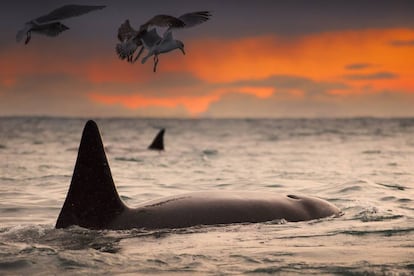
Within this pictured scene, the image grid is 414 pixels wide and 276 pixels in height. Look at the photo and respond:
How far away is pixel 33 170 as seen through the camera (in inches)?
843

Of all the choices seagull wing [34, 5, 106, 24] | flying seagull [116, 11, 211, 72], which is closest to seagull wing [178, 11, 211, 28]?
flying seagull [116, 11, 211, 72]

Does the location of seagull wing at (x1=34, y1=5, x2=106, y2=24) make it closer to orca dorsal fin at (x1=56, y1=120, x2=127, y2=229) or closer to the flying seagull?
the flying seagull

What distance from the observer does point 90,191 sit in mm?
8695

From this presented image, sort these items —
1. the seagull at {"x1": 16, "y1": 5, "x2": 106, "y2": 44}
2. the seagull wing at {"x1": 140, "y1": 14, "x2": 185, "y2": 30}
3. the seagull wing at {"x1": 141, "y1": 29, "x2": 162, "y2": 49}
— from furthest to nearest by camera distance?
the seagull wing at {"x1": 141, "y1": 29, "x2": 162, "y2": 49} < the seagull wing at {"x1": 140, "y1": 14, "x2": 185, "y2": 30} < the seagull at {"x1": 16, "y1": 5, "x2": 106, "y2": 44}

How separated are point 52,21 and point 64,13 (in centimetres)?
21

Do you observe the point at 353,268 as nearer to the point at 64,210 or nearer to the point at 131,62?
the point at 131,62

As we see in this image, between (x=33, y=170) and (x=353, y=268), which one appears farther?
(x=33, y=170)

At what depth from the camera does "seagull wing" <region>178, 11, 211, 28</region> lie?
8433 mm

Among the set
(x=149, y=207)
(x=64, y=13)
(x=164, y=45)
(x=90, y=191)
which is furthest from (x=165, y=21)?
(x=149, y=207)

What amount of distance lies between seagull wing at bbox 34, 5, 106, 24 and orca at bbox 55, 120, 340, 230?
1195mm

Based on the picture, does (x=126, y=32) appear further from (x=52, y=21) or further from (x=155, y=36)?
(x=52, y=21)

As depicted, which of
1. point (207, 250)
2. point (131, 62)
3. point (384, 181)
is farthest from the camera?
point (384, 181)

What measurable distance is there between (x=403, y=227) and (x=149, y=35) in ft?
13.0

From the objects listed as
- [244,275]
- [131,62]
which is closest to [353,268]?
[244,275]
